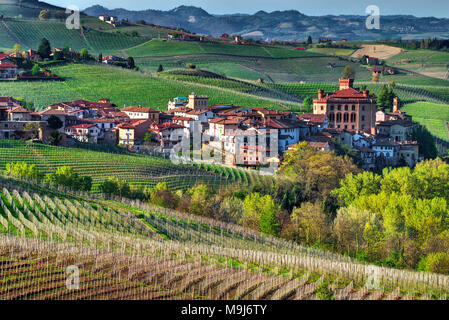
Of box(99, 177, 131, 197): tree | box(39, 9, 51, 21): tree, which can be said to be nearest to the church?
box(99, 177, 131, 197): tree

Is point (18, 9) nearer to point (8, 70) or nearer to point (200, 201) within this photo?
point (8, 70)

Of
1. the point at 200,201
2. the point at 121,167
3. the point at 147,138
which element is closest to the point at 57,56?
the point at 147,138

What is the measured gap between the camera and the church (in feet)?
270

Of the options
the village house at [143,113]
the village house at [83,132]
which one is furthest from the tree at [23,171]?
the village house at [143,113]

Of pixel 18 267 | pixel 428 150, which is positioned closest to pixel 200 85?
pixel 428 150

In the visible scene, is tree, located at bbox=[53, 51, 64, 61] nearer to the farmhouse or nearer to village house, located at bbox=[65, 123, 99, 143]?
the farmhouse

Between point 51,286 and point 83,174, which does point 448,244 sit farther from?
point 83,174

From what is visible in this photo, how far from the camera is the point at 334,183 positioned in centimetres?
6122

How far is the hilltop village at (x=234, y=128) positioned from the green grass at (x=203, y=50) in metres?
57.9

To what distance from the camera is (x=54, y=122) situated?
67.6 m

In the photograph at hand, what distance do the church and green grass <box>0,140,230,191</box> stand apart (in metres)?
25.6

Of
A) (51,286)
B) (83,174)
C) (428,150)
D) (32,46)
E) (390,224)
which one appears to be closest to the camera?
(51,286)

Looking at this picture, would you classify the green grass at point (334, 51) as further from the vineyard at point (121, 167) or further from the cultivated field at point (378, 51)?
the vineyard at point (121, 167)
